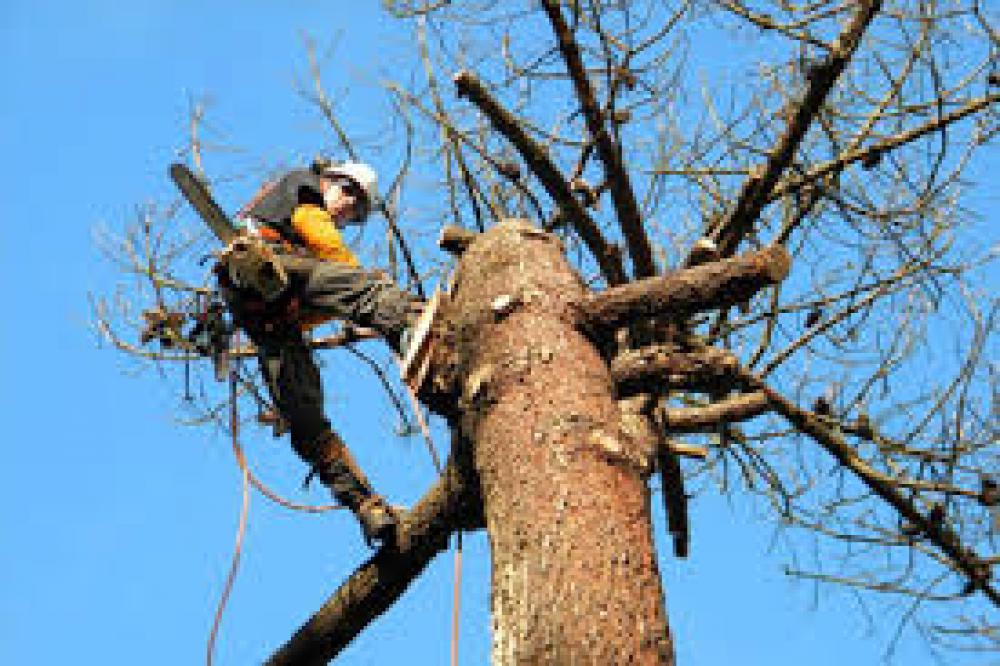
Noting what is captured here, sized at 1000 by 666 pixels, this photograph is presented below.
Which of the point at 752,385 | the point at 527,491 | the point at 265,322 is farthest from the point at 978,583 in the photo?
the point at 265,322

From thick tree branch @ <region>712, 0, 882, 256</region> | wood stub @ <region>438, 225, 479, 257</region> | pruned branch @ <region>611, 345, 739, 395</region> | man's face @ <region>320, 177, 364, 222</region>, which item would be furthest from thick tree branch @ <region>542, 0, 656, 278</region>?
man's face @ <region>320, 177, 364, 222</region>

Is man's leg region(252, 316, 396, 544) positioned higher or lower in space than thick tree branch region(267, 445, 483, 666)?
higher

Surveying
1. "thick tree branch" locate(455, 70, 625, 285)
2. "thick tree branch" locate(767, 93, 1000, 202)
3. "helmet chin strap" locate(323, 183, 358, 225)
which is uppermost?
"helmet chin strap" locate(323, 183, 358, 225)

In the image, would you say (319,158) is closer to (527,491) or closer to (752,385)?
(752,385)

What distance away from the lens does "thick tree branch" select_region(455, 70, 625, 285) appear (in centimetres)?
407

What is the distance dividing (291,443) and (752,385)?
168 centimetres

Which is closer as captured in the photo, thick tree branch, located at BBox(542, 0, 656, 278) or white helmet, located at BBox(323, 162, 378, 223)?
thick tree branch, located at BBox(542, 0, 656, 278)

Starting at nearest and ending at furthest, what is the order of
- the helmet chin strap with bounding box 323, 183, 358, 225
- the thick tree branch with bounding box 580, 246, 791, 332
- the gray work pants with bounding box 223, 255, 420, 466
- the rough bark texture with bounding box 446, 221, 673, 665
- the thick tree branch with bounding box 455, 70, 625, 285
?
the rough bark texture with bounding box 446, 221, 673, 665, the thick tree branch with bounding box 580, 246, 791, 332, the thick tree branch with bounding box 455, 70, 625, 285, the gray work pants with bounding box 223, 255, 420, 466, the helmet chin strap with bounding box 323, 183, 358, 225

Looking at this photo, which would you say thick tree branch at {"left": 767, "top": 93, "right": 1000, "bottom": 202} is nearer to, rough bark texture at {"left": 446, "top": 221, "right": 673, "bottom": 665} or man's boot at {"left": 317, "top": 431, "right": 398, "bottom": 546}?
rough bark texture at {"left": 446, "top": 221, "right": 673, "bottom": 665}

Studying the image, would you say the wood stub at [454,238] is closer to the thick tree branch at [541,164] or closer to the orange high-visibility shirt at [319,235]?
the thick tree branch at [541,164]

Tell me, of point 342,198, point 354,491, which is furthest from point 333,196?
point 354,491

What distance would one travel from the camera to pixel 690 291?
329 centimetres

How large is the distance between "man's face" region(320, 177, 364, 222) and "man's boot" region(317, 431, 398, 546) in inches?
40.2

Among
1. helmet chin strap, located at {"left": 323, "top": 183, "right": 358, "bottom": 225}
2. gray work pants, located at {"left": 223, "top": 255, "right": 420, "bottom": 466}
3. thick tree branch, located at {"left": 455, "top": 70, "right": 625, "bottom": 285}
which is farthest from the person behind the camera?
helmet chin strap, located at {"left": 323, "top": 183, "right": 358, "bottom": 225}
